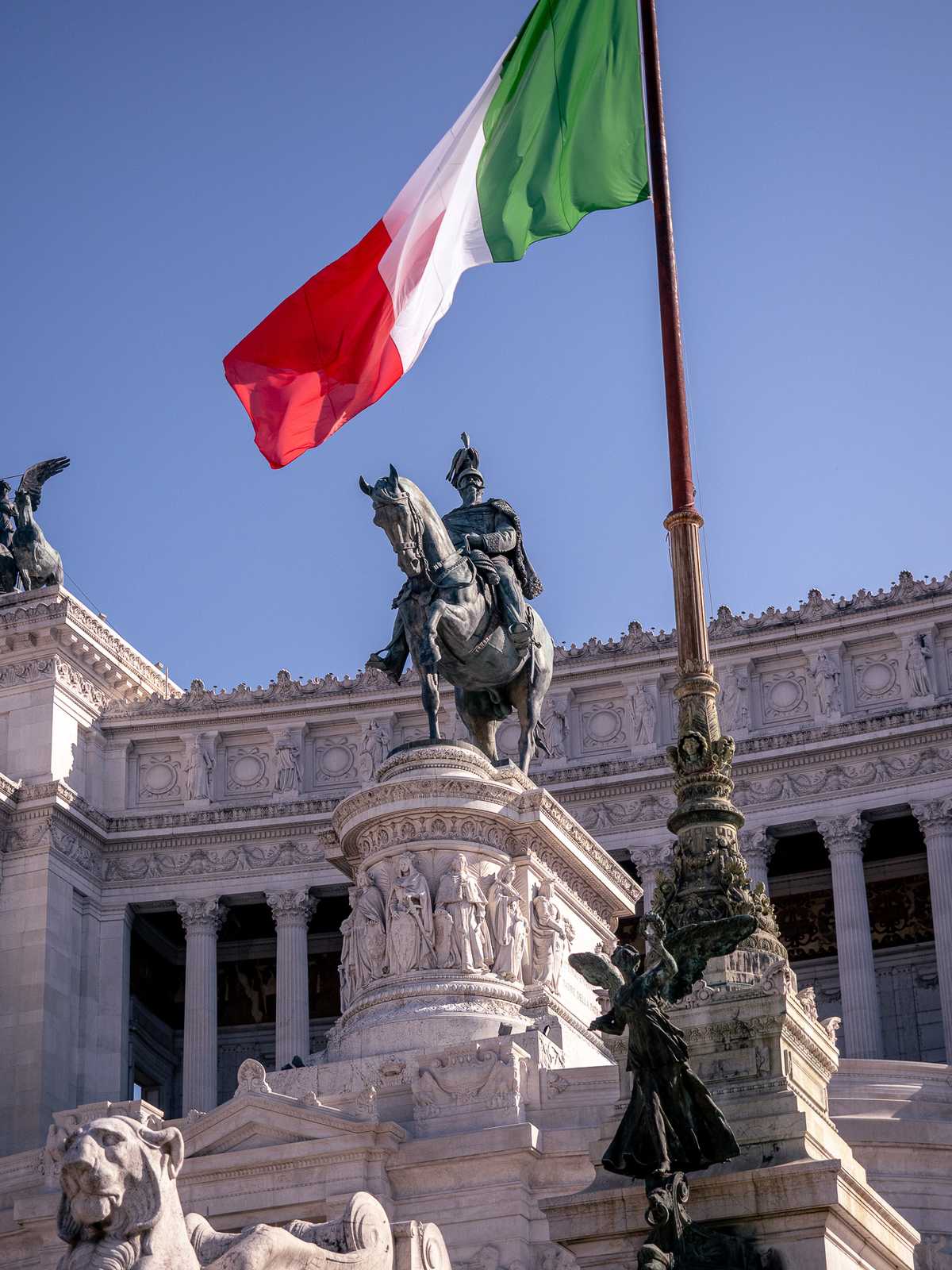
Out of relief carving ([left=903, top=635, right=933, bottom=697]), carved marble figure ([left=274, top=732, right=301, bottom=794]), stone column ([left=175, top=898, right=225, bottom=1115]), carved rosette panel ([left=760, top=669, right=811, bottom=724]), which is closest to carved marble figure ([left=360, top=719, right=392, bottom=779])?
carved marble figure ([left=274, top=732, right=301, bottom=794])

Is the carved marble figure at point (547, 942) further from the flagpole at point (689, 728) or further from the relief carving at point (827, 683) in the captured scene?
the relief carving at point (827, 683)

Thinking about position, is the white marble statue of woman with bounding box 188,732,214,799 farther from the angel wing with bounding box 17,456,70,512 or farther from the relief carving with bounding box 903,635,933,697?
the relief carving with bounding box 903,635,933,697

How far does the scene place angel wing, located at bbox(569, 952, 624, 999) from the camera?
16.8 metres

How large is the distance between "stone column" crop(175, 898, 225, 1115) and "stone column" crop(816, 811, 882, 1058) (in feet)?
48.4

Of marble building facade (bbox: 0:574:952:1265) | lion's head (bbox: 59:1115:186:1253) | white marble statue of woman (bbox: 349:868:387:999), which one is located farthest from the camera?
marble building facade (bbox: 0:574:952:1265)

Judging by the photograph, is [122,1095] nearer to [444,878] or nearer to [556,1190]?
[444,878]

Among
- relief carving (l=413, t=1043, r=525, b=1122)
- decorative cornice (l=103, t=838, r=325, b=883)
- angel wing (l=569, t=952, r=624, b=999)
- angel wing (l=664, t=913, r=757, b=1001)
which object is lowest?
angel wing (l=569, t=952, r=624, b=999)

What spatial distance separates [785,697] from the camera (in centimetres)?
5669

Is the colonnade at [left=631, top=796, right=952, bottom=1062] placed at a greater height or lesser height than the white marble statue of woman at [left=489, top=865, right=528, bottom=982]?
greater

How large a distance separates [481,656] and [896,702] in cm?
2292

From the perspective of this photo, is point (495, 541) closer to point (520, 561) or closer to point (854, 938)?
point (520, 561)

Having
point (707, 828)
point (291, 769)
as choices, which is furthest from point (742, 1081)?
point (291, 769)

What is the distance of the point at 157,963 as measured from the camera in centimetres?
6197

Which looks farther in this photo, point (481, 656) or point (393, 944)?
point (481, 656)
